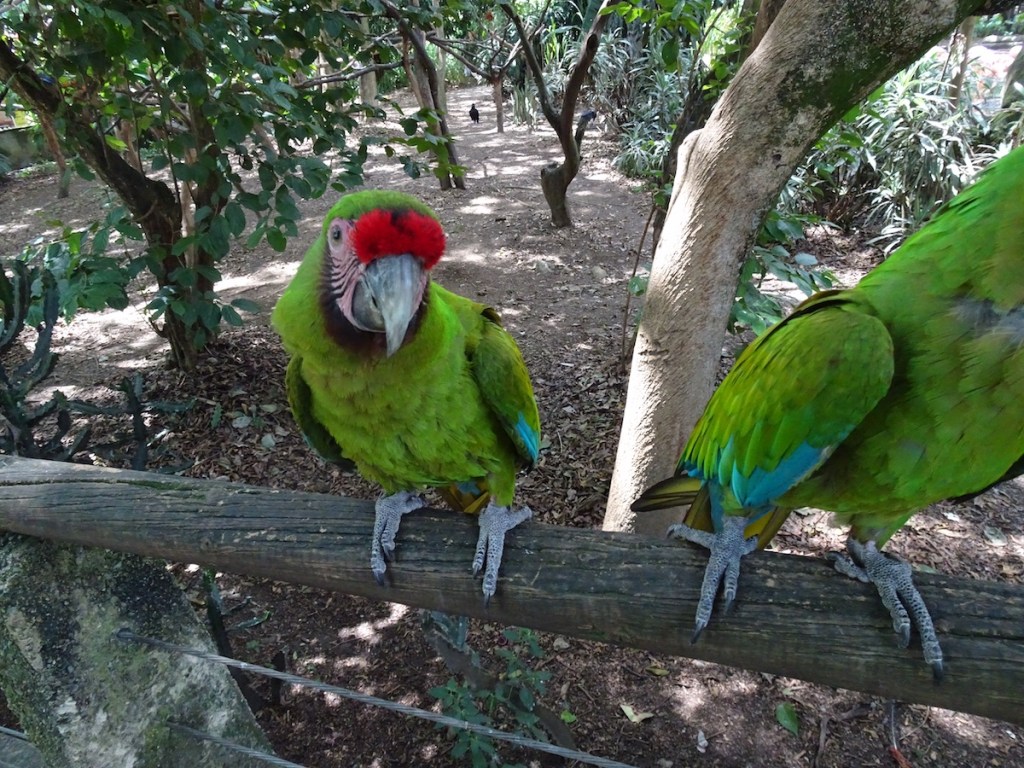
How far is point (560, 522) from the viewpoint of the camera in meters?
3.72

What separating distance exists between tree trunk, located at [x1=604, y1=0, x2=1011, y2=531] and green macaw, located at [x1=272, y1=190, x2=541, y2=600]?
3.31 ft

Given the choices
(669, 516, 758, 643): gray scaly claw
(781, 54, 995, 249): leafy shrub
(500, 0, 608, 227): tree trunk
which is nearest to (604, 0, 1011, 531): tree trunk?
(669, 516, 758, 643): gray scaly claw

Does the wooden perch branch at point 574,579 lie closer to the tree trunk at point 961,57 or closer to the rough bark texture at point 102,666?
the rough bark texture at point 102,666

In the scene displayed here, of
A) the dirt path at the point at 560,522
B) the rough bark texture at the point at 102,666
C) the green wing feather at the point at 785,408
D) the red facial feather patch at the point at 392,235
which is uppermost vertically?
the red facial feather patch at the point at 392,235

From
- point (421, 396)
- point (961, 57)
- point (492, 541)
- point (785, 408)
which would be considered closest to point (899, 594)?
point (785, 408)

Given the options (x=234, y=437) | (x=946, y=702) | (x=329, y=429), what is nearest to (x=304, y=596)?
(x=234, y=437)

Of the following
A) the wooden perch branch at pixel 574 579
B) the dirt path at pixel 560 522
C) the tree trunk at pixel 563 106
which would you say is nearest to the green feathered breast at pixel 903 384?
the wooden perch branch at pixel 574 579

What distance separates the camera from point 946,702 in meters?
1.17

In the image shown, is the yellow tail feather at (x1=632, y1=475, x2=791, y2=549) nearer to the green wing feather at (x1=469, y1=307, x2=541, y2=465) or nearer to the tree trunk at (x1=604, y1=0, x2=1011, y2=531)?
the green wing feather at (x1=469, y1=307, x2=541, y2=465)

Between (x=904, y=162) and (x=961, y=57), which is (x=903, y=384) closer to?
(x=904, y=162)

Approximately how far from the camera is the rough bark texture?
1562 millimetres

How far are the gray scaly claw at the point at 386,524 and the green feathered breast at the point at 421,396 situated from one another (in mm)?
71

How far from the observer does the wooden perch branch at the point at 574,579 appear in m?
1.20

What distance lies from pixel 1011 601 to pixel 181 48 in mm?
3488
